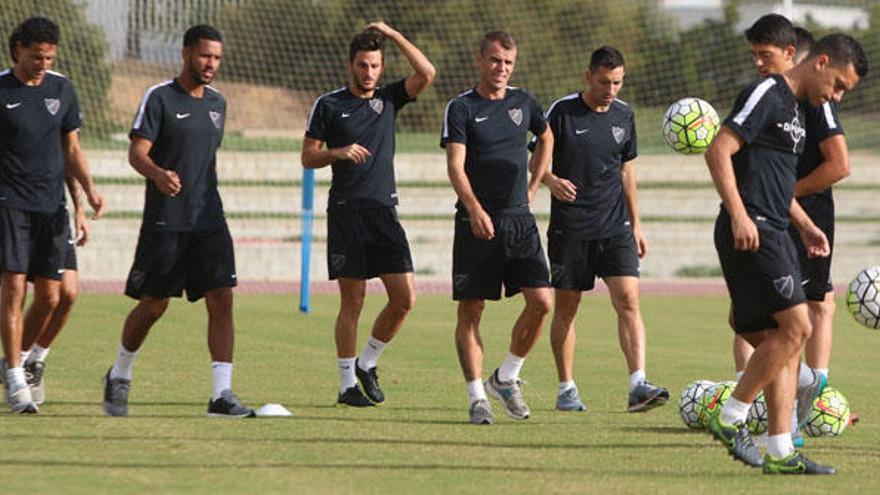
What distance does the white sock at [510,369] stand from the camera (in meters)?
10.6

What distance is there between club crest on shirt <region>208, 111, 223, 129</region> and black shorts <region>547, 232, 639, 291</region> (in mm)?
2381

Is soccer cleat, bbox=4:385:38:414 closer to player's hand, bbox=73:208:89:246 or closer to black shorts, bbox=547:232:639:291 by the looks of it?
player's hand, bbox=73:208:89:246

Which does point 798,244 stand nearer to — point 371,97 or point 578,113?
point 578,113

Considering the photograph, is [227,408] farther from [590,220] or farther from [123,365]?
[590,220]

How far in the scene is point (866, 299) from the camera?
927cm

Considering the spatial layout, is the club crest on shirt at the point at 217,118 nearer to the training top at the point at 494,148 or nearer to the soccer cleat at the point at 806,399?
the training top at the point at 494,148

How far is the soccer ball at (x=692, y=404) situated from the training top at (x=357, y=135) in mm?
2467

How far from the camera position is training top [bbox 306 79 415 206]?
36.6 ft

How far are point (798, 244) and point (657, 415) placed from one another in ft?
5.69

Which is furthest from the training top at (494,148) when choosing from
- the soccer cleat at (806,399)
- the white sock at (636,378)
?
the soccer cleat at (806,399)

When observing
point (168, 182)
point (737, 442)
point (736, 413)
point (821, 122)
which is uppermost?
point (821, 122)

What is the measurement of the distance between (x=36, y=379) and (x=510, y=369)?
3.03m

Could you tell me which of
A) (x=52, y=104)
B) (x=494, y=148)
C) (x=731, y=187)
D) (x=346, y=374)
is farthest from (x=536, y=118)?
(x=52, y=104)

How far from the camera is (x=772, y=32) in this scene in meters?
8.84
